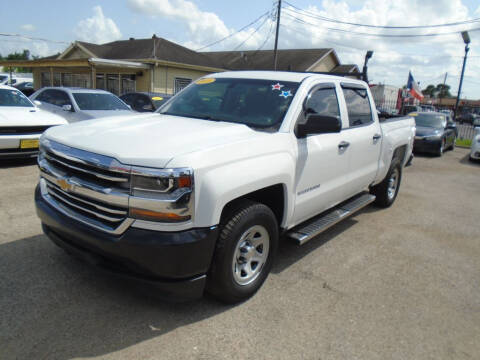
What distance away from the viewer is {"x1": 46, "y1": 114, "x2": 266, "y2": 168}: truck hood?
8.58ft

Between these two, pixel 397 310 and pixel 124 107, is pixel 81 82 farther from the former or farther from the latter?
pixel 397 310

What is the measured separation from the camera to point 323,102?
4168mm

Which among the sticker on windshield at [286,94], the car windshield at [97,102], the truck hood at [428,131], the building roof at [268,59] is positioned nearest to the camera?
the sticker on windshield at [286,94]

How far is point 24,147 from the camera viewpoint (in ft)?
24.4

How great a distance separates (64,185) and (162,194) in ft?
3.06

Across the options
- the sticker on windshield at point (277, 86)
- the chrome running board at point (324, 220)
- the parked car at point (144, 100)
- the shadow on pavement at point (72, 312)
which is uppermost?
the sticker on windshield at point (277, 86)

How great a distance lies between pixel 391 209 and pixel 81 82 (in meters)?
26.6

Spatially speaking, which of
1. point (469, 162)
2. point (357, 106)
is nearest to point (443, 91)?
point (469, 162)

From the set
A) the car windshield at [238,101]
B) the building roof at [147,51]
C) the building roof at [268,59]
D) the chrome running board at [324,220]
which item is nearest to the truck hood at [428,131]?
the chrome running board at [324,220]

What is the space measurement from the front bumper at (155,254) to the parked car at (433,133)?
1282 centimetres

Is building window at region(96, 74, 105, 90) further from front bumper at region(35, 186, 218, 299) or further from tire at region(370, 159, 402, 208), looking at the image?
front bumper at region(35, 186, 218, 299)

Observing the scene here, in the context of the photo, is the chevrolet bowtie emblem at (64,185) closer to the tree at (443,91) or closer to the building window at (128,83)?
the building window at (128,83)

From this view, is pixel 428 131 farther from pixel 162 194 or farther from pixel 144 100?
pixel 162 194

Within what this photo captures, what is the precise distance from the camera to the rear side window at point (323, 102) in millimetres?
3953
